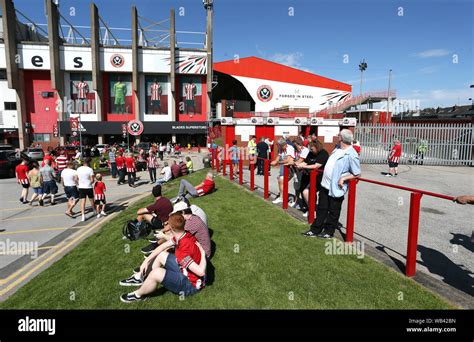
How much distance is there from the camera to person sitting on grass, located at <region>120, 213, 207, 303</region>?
3885 mm

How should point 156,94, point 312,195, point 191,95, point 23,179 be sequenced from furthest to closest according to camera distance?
point 191,95
point 156,94
point 23,179
point 312,195

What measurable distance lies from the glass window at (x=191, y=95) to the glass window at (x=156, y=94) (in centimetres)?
244

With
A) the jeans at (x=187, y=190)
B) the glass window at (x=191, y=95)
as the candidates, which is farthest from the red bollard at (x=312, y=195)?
the glass window at (x=191, y=95)

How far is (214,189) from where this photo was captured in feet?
34.9

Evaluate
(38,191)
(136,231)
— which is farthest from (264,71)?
(136,231)

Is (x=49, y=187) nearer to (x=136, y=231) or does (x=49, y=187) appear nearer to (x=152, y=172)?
(x=152, y=172)

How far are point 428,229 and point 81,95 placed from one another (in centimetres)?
4429

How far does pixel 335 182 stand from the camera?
5289 millimetres

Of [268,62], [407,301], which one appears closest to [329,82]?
[268,62]

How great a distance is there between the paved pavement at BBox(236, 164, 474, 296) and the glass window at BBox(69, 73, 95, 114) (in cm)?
3731

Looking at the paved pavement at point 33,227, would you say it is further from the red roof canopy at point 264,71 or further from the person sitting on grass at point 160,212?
the red roof canopy at point 264,71

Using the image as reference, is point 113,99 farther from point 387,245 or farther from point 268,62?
point 387,245

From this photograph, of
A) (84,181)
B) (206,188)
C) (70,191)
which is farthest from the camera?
(206,188)

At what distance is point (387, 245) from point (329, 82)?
4775 centimetres
